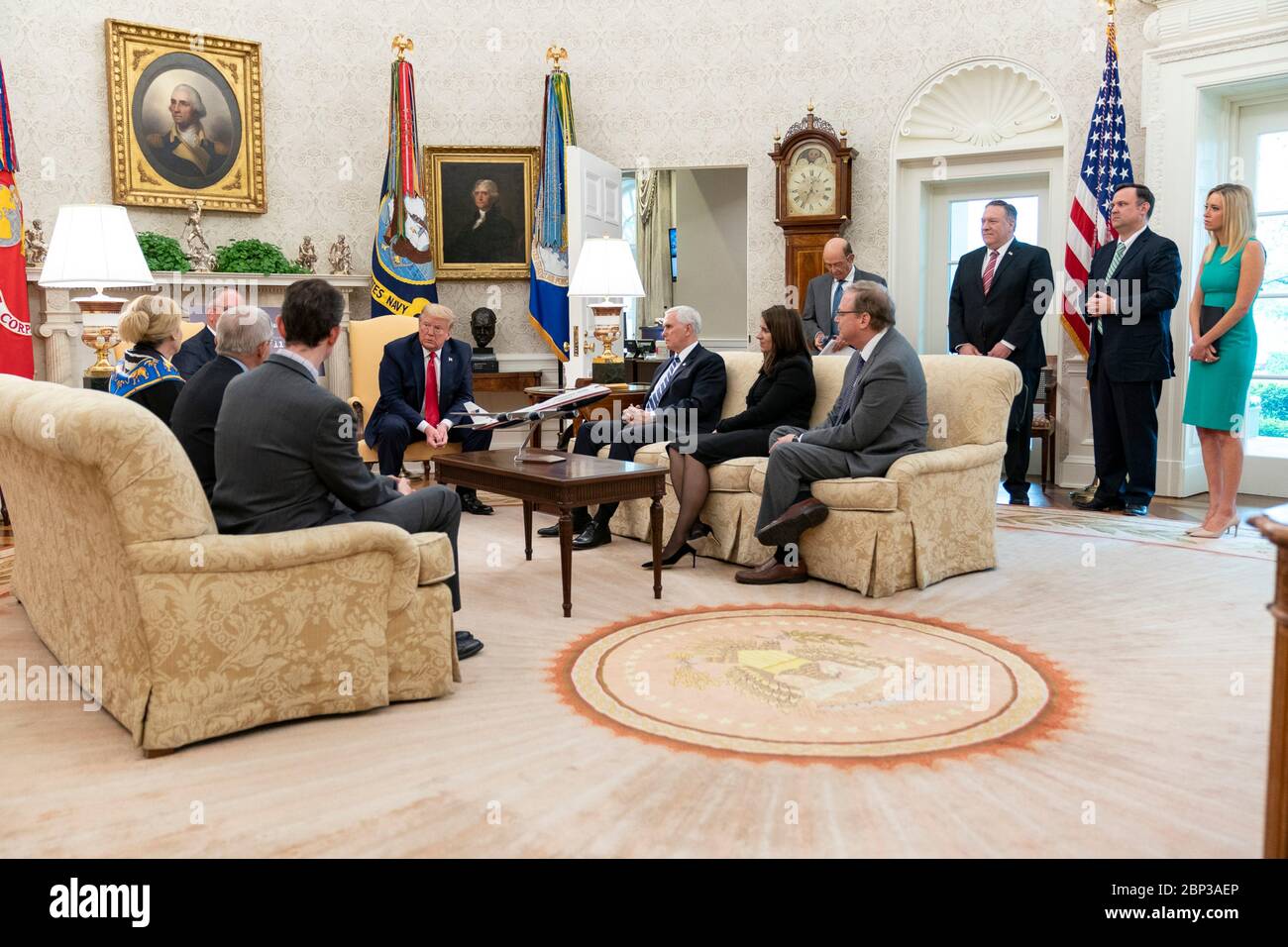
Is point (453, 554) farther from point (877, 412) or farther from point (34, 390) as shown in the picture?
point (877, 412)

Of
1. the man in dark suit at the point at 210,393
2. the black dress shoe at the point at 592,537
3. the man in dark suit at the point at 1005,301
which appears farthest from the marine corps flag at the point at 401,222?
the man in dark suit at the point at 210,393

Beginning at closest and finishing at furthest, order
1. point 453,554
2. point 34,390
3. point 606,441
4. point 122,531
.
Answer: point 122,531 → point 34,390 → point 453,554 → point 606,441

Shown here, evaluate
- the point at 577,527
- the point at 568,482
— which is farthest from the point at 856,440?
the point at 577,527

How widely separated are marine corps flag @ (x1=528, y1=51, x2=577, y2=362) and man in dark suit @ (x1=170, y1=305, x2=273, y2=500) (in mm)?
4920

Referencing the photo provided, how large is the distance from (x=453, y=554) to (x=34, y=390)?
1.39m

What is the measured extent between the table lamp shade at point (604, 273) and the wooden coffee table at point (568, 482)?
87.7 inches

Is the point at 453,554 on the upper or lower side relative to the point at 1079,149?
lower

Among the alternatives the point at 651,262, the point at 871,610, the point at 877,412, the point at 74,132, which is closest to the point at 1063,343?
the point at 877,412

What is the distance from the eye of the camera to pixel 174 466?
297 centimetres

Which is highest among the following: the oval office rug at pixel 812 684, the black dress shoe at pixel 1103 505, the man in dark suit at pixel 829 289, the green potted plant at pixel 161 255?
the green potted plant at pixel 161 255

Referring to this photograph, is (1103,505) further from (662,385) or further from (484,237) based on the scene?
(484,237)

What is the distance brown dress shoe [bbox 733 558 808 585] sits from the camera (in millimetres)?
4969

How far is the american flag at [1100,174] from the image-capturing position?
707 cm

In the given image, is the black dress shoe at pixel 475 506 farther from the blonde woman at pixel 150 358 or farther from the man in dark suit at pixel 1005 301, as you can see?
the man in dark suit at pixel 1005 301
